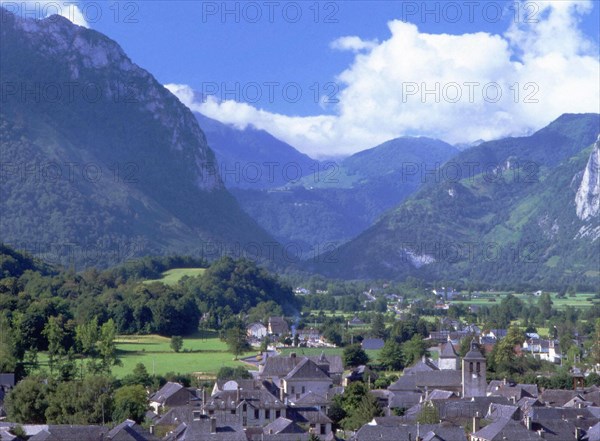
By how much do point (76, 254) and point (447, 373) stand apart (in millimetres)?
100403

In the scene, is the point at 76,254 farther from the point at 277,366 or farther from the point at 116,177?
the point at 277,366

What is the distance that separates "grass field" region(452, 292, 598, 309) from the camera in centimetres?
14400

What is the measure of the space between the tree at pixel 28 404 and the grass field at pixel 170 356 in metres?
13.4

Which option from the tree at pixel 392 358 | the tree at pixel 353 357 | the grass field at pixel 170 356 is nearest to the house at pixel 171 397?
the grass field at pixel 170 356

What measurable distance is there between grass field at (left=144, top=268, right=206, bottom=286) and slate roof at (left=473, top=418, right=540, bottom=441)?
79154 mm

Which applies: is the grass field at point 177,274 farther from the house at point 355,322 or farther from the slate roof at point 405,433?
the slate roof at point 405,433

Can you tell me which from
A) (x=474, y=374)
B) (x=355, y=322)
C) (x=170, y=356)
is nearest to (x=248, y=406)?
(x=474, y=374)

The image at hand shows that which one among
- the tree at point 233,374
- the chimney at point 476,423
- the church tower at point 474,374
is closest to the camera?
the chimney at point 476,423

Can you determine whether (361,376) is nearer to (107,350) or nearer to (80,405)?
(107,350)

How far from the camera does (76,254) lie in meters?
159

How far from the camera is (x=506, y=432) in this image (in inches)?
1832

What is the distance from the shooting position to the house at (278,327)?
104675mm

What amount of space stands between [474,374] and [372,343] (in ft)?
103

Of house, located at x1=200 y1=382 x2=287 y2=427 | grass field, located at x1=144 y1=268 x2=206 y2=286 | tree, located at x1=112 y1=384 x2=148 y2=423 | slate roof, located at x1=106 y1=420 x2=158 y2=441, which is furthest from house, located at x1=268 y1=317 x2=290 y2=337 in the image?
slate roof, located at x1=106 y1=420 x2=158 y2=441
